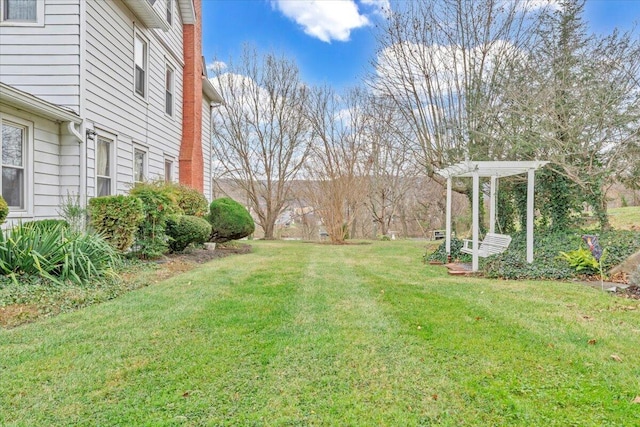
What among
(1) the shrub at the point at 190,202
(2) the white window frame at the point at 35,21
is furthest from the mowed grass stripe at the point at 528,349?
(2) the white window frame at the point at 35,21

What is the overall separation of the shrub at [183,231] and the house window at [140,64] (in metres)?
3.56

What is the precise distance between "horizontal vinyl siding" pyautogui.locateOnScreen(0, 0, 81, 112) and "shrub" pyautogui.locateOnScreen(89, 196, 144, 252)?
2053 millimetres

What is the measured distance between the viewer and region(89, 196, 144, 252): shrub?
21.0 ft

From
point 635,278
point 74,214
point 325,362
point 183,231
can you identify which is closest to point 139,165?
point 183,231

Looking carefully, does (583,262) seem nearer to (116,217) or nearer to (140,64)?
(116,217)

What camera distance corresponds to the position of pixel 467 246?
28.5 feet

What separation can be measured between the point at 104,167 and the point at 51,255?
329cm

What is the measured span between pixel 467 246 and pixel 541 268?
2.01 meters

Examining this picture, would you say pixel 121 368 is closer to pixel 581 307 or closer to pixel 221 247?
pixel 581 307

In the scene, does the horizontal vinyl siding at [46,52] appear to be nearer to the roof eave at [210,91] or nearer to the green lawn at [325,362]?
the green lawn at [325,362]

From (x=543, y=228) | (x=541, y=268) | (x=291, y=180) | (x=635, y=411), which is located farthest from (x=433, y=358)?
(x=291, y=180)

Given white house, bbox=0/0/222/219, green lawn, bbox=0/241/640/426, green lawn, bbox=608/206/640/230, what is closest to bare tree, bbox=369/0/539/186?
green lawn, bbox=608/206/640/230

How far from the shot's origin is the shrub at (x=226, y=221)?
421 inches

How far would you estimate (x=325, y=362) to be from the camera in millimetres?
2857
